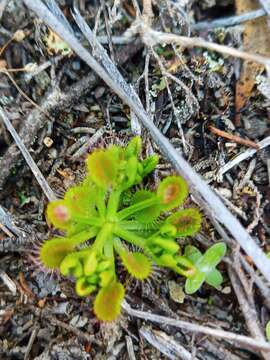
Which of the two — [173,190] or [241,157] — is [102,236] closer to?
[173,190]

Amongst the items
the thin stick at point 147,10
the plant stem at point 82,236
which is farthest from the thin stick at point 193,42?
the plant stem at point 82,236

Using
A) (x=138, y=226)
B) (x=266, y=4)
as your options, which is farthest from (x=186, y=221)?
(x=266, y=4)

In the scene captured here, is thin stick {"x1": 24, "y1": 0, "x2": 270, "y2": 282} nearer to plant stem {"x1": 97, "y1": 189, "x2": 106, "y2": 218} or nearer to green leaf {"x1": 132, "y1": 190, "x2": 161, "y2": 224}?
green leaf {"x1": 132, "y1": 190, "x2": 161, "y2": 224}

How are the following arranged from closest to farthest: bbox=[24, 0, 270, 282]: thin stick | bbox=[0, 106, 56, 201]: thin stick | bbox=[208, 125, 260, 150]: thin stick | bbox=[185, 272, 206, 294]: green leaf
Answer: bbox=[24, 0, 270, 282]: thin stick, bbox=[185, 272, 206, 294]: green leaf, bbox=[0, 106, 56, 201]: thin stick, bbox=[208, 125, 260, 150]: thin stick

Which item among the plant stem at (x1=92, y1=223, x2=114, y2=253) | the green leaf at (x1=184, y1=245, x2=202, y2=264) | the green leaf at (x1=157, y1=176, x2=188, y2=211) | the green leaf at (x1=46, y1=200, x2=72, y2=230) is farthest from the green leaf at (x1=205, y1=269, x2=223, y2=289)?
the green leaf at (x1=46, y1=200, x2=72, y2=230)

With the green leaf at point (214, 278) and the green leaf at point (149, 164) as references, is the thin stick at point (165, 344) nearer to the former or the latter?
the green leaf at point (214, 278)

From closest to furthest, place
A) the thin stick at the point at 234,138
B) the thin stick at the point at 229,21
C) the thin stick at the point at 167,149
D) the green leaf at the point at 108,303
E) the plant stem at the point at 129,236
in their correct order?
the green leaf at the point at 108,303 < the thin stick at the point at 167,149 < the plant stem at the point at 129,236 < the thin stick at the point at 234,138 < the thin stick at the point at 229,21
